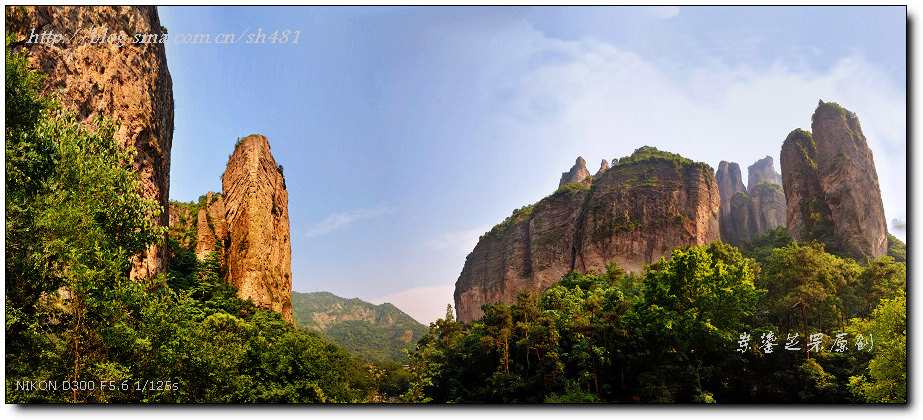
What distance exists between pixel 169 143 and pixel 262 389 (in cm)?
1013

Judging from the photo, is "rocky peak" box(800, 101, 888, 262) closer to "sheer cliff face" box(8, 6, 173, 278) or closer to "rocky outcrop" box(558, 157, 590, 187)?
"rocky outcrop" box(558, 157, 590, 187)

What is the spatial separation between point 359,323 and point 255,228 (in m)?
80.0

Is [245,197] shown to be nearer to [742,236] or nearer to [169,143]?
[169,143]

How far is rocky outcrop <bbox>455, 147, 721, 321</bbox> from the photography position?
39.5 m

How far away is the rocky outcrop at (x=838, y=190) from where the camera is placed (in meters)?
29.6

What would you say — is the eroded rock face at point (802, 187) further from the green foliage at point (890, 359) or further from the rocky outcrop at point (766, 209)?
the green foliage at point (890, 359)

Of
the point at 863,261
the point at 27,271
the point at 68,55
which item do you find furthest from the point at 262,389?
the point at 863,261

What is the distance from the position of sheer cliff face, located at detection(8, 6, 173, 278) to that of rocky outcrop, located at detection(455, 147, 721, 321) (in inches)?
1350

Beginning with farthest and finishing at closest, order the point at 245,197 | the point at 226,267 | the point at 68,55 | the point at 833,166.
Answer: the point at 833,166
the point at 245,197
the point at 226,267
the point at 68,55

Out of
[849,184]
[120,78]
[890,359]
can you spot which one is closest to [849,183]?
[849,184]

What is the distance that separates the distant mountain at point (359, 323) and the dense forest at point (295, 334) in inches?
1869

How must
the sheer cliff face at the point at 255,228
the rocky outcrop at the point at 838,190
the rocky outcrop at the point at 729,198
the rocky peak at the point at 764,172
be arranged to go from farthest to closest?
the rocky peak at the point at 764,172, the rocky outcrop at the point at 729,198, the rocky outcrop at the point at 838,190, the sheer cliff face at the point at 255,228

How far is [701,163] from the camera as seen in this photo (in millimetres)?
42125

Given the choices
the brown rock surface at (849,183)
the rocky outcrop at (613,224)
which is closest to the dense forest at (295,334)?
the brown rock surface at (849,183)
